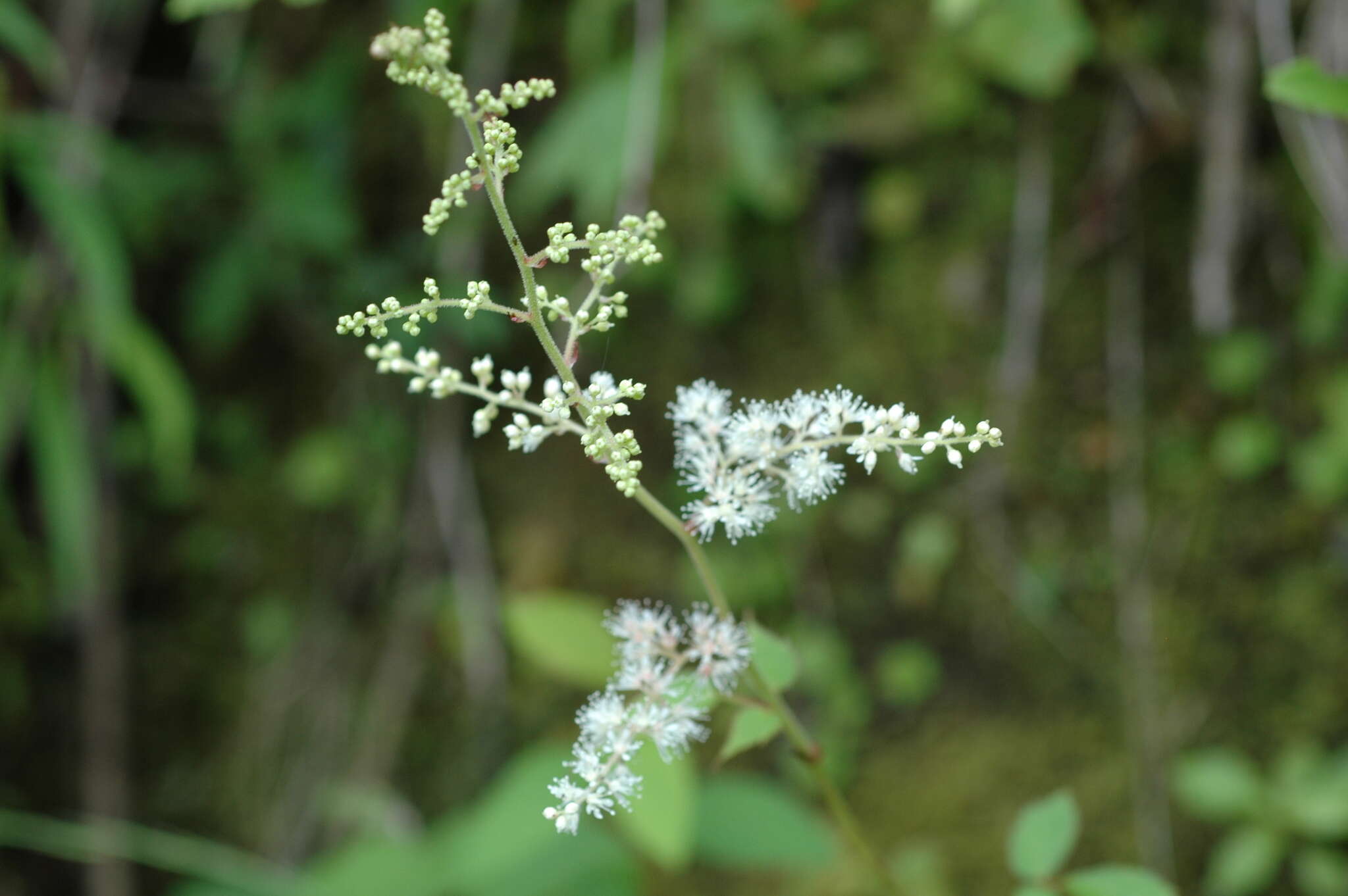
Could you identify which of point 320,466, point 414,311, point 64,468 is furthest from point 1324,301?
point 64,468

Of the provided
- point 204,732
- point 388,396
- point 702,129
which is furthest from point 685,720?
point 204,732

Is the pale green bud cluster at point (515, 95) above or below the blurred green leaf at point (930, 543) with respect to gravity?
below

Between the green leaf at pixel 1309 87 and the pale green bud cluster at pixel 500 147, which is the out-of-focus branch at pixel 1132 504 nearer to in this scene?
the green leaf at pixel 1309 87

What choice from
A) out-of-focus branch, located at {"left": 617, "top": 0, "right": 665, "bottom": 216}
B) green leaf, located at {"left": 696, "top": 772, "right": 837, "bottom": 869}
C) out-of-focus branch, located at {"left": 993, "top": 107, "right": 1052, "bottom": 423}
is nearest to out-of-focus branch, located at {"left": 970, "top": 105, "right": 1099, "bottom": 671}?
out-of-focus branch, located at {"left": 993, "top": 107, "right": 1052, "bottom": 423}

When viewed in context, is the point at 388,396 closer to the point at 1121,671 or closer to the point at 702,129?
the point at 702,129

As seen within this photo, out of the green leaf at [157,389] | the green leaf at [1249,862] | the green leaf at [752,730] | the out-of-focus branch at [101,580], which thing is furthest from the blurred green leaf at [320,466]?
the green leaf at [1249,862]

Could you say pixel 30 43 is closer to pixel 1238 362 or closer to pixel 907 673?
pixel 907 673
